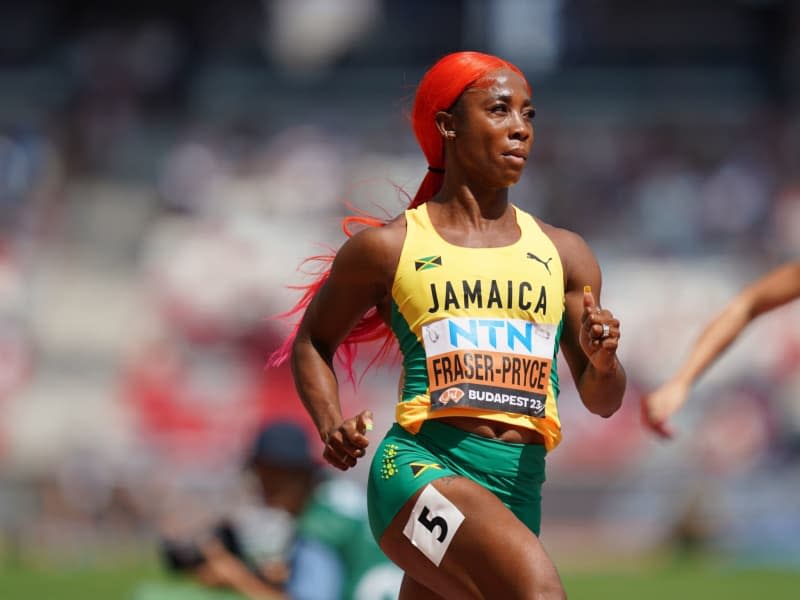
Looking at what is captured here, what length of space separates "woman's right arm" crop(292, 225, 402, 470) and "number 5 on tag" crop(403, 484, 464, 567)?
376 mm

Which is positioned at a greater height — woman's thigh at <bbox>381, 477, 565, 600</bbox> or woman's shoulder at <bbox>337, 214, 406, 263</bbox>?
woman's shoulder at <bbox>337, 214, 406, 263</bbox>

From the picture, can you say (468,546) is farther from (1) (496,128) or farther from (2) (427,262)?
(1) (496,128)

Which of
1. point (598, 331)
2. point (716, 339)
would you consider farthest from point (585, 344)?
point (716, 339)

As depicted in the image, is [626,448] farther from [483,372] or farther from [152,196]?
[483,372]

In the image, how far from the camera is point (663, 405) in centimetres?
534

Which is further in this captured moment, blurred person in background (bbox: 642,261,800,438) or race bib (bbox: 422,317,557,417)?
blurred person in background (bbox: 642,261,800,438)

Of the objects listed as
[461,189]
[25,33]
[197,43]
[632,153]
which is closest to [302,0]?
[197,43]

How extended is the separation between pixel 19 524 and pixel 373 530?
12.6 meters

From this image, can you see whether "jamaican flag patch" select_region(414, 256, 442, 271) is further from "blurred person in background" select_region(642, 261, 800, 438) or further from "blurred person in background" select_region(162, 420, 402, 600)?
"blurred person in background" select_region(162, 420, 402, 600)

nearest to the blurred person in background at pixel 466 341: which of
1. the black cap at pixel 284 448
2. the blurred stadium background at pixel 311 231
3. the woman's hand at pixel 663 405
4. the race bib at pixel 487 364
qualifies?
the race bib at pixel 487 364

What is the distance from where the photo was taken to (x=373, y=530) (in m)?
4.71

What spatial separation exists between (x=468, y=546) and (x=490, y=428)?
44 cm

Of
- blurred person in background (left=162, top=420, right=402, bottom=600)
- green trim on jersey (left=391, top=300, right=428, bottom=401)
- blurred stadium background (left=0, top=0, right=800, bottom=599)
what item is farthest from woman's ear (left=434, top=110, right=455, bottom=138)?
blurred stadium background (left=0, top=0, right=800, bottom=599)

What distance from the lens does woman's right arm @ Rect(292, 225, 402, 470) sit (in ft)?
15.6
